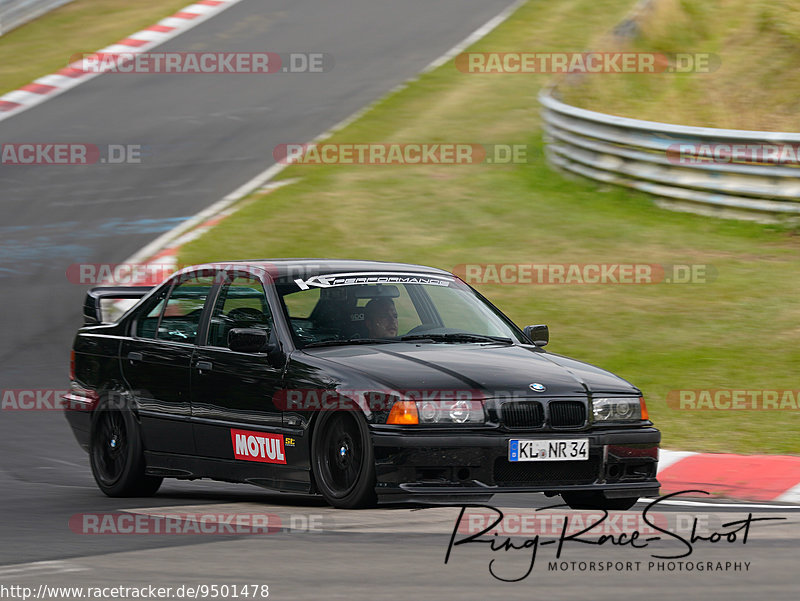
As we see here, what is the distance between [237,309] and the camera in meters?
8.34

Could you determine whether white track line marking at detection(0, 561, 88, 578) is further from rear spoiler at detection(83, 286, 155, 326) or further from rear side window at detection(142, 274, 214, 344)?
rear spoiler at detection(83, 286, 155, 326)

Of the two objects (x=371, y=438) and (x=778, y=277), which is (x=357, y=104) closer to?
(x=778, y=277)

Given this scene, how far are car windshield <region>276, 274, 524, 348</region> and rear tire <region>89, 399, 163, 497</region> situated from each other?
142 centimetres

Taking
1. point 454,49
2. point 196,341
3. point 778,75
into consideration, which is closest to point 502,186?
point 778,75

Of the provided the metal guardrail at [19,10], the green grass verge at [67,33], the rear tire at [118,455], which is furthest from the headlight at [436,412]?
the metal guardrail at [19,10]

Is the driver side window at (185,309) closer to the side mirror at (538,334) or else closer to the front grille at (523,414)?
the side mirror at (538,334)

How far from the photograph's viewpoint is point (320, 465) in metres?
7.32

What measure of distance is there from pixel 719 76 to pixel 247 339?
14619 mm

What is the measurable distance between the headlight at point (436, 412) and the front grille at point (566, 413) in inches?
15.0

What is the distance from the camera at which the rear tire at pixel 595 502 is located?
7.57 m

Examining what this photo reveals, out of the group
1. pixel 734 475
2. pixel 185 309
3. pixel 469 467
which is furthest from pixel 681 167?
pixel 469 467

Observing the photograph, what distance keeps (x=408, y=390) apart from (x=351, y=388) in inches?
12.1

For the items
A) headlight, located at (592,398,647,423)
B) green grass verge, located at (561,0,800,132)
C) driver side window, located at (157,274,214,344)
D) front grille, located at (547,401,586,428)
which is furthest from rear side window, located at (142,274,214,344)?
green grass verge, located at (561,0,800,132)

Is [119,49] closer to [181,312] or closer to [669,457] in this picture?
[181,312]
